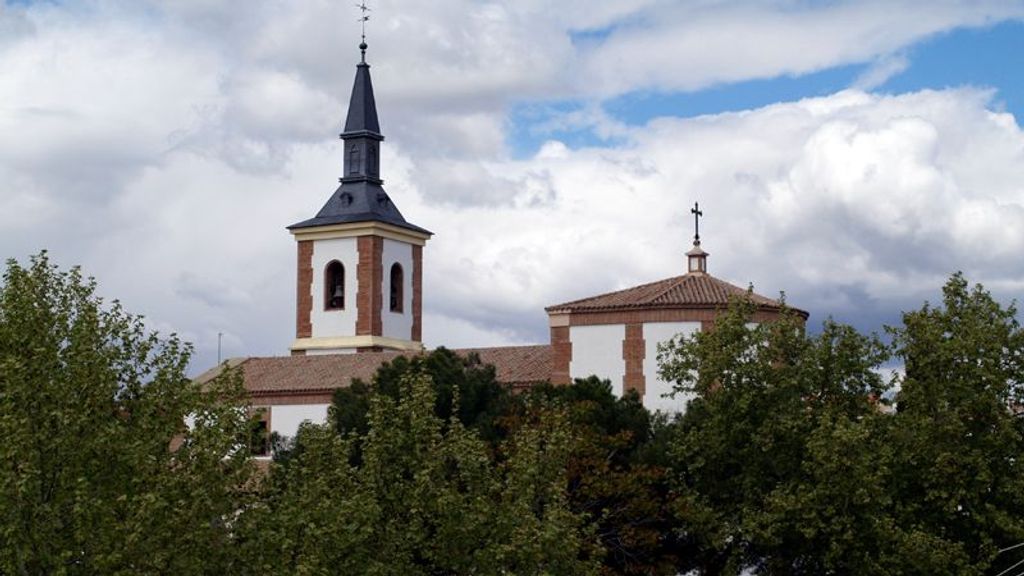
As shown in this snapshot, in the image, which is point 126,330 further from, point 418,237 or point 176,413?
point 418,237

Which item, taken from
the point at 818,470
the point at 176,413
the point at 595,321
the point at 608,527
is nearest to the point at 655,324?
the point at 595,321

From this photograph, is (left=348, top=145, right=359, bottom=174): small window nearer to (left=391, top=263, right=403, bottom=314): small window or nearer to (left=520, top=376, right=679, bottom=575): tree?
(left=391, top=263, right=403, bottom=314): small window

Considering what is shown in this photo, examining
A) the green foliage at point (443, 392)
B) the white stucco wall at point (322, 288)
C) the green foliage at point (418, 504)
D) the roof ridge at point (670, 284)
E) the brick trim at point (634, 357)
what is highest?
the white stucco wall at point (322, 288)

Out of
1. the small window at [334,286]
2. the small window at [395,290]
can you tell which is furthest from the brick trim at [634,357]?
the small window at [395,290]

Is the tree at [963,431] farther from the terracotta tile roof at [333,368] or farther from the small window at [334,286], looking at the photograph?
the small window at [334,286]

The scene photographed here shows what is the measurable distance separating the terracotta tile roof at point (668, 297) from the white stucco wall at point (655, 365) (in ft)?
1.94

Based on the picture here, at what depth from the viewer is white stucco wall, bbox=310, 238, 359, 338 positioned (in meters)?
76.8

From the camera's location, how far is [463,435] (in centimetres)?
3450

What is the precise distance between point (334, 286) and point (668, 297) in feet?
99.7

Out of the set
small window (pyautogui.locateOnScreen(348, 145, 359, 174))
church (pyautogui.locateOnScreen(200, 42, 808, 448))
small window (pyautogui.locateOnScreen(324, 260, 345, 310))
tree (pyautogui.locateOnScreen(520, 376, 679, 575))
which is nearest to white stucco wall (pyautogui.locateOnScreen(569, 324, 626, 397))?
church (pyautogui.locateOnScreen(200, 42, 808, 448))

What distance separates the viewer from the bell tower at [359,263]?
76.6 m

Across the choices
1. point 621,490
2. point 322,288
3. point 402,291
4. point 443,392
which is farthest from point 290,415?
point 621,490

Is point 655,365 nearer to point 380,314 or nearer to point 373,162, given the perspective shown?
point 380,314

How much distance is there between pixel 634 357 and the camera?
163 ft
